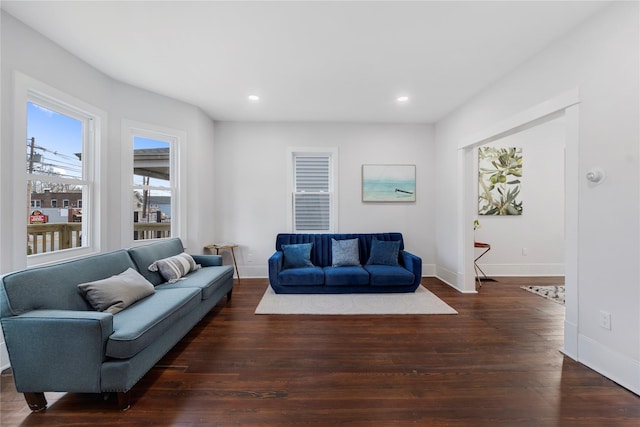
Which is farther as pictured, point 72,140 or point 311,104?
point 311,104

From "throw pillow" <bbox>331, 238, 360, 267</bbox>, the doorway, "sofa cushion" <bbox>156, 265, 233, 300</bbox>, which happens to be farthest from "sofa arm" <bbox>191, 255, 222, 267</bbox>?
the doorway

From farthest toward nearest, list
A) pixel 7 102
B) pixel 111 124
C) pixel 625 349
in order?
pixel 111 124 < pixel 7 102 < pixel 625 349

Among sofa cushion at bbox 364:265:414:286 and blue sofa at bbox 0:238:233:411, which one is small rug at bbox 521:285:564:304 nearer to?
sofa cushion at bbox 364:265:414:286

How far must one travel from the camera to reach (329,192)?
459cm

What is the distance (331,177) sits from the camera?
15.1 feet

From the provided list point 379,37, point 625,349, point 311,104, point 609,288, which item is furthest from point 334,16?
point 625,349

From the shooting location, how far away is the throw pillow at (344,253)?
3945 mm

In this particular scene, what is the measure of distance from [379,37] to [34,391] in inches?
140

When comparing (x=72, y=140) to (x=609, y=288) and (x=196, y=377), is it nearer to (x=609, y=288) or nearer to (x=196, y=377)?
(x=196, y=377)

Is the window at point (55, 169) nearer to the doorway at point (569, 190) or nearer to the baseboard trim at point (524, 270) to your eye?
the doorway at point (569, 190)

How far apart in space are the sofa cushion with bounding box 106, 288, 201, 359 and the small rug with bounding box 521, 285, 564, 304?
4.45 metres

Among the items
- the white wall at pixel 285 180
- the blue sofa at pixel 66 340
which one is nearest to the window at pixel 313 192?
the white wall at pixel 285 180

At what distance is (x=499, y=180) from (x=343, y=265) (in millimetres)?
3257

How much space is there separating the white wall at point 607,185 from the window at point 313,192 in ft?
9.98
